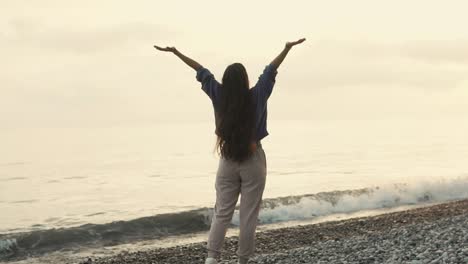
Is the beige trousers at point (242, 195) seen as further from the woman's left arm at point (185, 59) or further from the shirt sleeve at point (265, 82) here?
the woman's left arm at point (185, 59)

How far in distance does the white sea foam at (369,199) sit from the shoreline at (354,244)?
3.17m

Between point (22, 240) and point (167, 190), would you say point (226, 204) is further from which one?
point (167, 190)

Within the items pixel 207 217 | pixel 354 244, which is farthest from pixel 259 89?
pixel 207 217

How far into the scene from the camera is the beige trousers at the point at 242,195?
7.42 m

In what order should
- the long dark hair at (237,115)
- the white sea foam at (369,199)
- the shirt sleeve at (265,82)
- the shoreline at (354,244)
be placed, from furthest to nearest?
the white sea foam at (369,199), the shoreline at (354,244), the shirt sleeve at (265,82), the long dark hair at (237,115)

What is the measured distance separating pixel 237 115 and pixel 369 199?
888 inches

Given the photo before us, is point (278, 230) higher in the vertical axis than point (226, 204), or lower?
lower

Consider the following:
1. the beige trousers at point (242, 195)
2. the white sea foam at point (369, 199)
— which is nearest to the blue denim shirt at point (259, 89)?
the beige trousers at point (242, 195)

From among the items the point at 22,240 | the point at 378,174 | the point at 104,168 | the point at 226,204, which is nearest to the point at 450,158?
the point at 378,174

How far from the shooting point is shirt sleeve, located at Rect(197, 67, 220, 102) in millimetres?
7418

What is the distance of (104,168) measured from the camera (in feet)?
171

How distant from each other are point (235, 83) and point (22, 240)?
13905 millimetres

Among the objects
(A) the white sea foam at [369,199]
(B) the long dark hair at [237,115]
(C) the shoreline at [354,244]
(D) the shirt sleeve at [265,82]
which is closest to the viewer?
(B) the long dark hair at [237,115]

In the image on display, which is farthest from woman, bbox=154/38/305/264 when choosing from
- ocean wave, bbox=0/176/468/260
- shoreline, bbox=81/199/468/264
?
ocean wave, bbox=0/176/468/260
